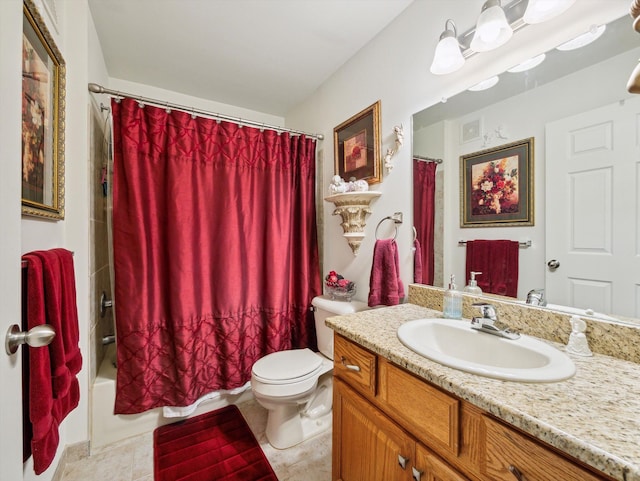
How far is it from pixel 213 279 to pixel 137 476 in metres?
1.03

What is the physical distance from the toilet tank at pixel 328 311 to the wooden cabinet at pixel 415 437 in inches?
22.0

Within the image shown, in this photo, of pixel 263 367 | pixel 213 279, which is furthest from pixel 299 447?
pixel 213 279

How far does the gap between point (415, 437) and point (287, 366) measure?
3.01ft

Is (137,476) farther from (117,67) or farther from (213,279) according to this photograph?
(117,67)

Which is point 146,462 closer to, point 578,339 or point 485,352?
point 485,352

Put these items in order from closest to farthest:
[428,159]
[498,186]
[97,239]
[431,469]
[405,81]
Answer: [431,469]
[498,186]
[428,159]
[405,81]
[97,239]

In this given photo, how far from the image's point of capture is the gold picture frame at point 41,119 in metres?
0.92

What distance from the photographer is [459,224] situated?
4.16 feet

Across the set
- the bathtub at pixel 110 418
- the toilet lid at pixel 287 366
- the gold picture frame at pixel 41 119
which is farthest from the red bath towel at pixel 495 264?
the bathtub at pixel 110 418

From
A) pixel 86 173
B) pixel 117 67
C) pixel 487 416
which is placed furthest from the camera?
pixel 117 67

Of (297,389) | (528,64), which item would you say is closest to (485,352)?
(297,389)

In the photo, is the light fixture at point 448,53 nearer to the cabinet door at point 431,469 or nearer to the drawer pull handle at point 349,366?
the drawer pull handle at point 349,366

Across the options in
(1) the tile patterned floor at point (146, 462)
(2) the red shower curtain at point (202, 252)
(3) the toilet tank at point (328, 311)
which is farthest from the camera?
(3) the toilet tank at point (328, 311)

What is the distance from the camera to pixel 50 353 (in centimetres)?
88
